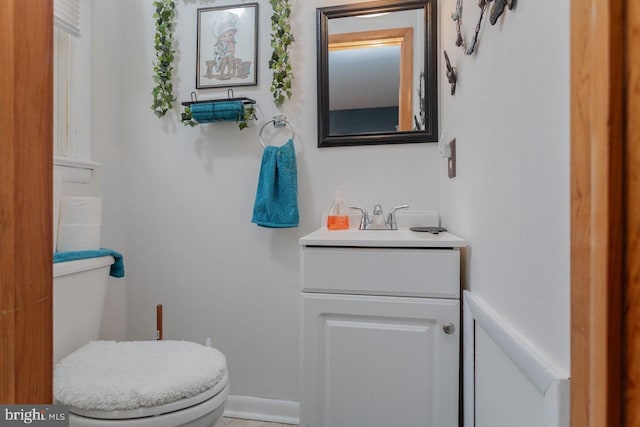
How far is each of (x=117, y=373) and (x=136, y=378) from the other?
0.08 m

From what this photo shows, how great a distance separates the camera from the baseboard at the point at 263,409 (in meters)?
1.58

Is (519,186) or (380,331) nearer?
(519,186)

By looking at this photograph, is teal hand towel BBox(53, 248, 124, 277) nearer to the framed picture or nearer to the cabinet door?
the cabinet door

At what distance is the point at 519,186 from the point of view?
63cm

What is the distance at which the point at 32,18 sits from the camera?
0.42 metres

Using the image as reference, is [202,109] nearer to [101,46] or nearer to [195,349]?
[101,46]

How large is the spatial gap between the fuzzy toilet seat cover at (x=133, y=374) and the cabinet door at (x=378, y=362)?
12.4 inches

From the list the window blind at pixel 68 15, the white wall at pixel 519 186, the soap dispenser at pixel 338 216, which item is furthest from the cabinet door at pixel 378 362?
the window blind at pixel 68 15

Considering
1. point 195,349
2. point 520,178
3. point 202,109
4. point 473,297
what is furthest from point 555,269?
point 202,109

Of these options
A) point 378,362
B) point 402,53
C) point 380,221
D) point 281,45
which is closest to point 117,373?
point 378,362

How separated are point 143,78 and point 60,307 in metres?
1.17

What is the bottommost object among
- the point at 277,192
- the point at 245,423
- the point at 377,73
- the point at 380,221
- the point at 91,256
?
the point at 245,423

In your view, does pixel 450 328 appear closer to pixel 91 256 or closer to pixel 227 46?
pixel 91 256

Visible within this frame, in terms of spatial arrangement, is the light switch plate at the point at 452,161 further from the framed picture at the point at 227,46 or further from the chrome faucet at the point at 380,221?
the framed picture at the point at 227,46
